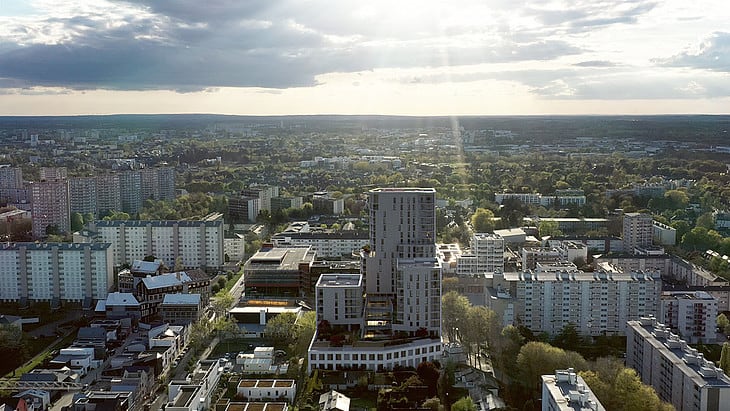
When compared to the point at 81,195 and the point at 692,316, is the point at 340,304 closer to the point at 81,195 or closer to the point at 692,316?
the point at 692,316

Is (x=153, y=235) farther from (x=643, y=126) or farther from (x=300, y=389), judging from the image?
(x=643, y=126)

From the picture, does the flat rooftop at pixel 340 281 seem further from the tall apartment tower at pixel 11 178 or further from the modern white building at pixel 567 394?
the tall apartment tower at pixel 11 178

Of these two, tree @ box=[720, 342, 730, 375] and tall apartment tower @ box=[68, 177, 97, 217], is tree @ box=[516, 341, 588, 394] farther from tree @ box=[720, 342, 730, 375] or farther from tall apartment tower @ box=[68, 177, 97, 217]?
tall apartment tower @ box=[68, 177, 97, 217]

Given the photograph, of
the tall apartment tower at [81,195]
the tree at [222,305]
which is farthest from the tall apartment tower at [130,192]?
the tree at [222,305]

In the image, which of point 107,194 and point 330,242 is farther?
point 107,194

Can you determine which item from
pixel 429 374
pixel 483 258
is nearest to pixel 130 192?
pixel 483 258

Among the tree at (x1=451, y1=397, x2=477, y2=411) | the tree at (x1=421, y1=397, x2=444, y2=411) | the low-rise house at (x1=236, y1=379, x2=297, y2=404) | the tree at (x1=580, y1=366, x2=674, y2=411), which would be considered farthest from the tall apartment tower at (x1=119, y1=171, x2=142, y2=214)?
the tree at (x1=580, y1=366, x2=674, y2=411)

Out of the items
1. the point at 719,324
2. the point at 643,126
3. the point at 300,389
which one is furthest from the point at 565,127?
the point at 300,389
